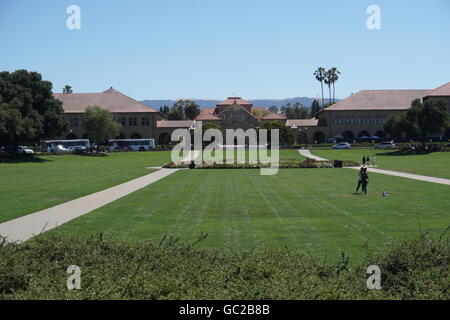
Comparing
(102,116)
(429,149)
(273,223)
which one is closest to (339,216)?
(273,223)

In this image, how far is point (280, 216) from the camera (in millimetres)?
17641

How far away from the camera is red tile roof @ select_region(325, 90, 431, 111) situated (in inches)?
4242

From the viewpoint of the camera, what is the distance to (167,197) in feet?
77.5

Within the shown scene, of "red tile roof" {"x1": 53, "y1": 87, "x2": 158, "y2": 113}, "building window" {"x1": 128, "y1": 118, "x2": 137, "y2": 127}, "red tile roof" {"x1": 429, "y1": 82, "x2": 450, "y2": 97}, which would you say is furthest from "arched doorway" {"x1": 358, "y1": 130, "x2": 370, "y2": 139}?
"building window" {"x1": 128, "y1": 118, "x2": 137, "y2": 127}

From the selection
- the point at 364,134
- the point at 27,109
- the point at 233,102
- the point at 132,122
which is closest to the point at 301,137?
the point at 364,134

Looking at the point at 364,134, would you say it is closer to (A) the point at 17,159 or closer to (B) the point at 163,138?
(B) the point at 163,138


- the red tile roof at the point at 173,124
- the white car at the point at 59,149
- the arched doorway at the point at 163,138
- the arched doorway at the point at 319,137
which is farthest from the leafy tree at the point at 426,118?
the white car at the point at 59,149

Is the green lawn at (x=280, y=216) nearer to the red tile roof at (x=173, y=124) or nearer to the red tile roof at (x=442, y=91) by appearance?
the red tile roof at (x=442, y=91)

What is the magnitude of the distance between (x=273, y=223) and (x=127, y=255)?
696 centimetres

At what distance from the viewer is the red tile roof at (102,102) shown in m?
108

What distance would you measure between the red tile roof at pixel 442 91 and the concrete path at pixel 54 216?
8793cm

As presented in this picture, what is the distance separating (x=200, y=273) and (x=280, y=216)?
30.4 feet

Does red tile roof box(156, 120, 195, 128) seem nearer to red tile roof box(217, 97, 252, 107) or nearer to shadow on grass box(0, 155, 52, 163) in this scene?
red tile roof box(217, 97, 252, 107)

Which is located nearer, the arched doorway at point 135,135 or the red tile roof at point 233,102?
the arched doorway at point 135,135
